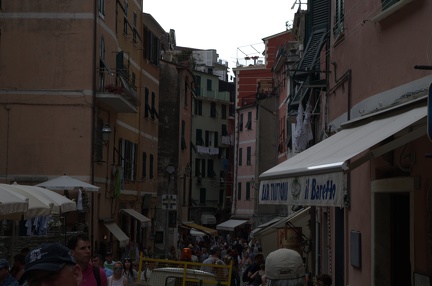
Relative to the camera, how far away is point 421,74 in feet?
36.1

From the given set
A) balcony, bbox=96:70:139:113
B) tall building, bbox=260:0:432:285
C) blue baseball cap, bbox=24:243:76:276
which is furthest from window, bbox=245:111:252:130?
blue baseball cap, bbox=24:243:76:276

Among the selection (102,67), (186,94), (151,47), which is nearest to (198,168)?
(186,94)

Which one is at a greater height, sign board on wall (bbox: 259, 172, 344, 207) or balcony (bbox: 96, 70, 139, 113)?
balcony (bbox: 96, 70, 139, 113)

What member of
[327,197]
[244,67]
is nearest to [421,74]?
[327,197]

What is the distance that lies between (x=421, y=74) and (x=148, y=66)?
3277cm

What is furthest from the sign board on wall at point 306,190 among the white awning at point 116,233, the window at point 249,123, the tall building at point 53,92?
the window at point 249,123

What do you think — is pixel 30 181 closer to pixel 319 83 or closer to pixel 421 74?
pixel 319 83

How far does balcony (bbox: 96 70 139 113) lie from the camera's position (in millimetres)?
30984

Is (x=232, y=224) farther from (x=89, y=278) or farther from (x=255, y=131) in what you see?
(x=89, y=278)

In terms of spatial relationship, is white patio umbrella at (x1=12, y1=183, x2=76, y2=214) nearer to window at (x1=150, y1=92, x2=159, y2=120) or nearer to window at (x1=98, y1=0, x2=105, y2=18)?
window at (x1=98, y1=0, x2=105, y2=18)

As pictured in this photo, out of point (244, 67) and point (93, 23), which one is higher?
point (244, 67)

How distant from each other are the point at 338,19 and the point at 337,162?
30.2 ft

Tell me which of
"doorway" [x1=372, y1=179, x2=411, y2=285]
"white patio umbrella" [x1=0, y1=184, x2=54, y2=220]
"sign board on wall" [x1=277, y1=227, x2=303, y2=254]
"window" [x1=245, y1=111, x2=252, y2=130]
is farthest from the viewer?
"window" [x1=245, y1=111, x2=252, y2=130]

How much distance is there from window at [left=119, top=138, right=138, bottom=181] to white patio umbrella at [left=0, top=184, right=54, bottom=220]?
1799 cm
